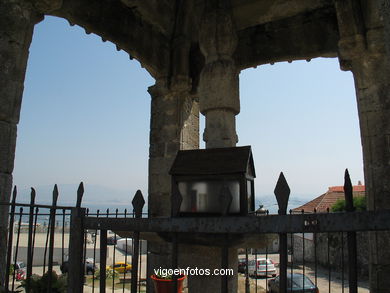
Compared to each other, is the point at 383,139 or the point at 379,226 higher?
the point at 383,139

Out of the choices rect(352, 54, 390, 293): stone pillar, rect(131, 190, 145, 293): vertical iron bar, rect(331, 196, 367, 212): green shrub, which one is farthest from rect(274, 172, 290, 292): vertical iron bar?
rect(331, 196, 367, 212): green shrub

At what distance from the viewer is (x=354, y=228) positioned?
1297 millimetres

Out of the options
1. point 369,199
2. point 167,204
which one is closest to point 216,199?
point 369,199

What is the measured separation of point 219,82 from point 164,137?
2.94 m

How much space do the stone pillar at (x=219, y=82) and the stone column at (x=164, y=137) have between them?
2443mm

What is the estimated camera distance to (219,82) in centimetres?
409

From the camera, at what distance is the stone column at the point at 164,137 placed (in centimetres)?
651

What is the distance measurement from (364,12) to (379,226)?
4.81 m

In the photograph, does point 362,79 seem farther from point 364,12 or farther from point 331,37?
point 331,37

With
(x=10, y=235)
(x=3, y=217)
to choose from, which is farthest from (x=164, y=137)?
(x=10, y=235)

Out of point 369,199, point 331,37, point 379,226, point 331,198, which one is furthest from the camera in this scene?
point 331,198

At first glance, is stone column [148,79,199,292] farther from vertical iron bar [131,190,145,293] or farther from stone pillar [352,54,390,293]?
vertical iron bar [131,190,145,293]

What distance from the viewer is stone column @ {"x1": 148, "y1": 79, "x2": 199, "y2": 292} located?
651 cm

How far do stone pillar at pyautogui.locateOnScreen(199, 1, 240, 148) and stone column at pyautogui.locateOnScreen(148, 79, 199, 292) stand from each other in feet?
8.01
